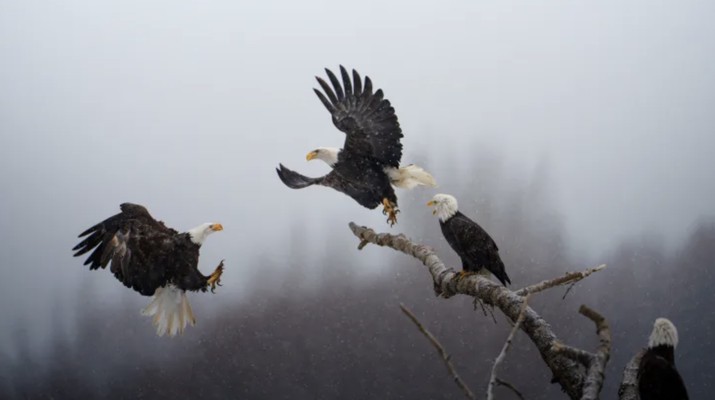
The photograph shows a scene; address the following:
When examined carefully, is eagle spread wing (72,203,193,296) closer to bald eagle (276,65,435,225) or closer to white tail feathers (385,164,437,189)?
bald eagle (276,65,435,225)

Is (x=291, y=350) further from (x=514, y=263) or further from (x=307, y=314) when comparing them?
(x=514, y=263)

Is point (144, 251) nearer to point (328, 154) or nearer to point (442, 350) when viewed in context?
point (328, 154)

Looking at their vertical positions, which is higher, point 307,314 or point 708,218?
point 708,218

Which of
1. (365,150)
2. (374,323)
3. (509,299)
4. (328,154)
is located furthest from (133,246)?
(374,323)

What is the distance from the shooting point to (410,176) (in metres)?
4.03

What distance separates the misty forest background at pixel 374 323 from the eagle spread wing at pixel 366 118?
3.17 m

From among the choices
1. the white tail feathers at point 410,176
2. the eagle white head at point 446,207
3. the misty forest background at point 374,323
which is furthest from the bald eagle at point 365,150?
the misty forest background at point 374,323

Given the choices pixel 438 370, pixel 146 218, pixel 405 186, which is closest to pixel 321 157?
pixel 405 186

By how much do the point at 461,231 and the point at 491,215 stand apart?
12.6ft

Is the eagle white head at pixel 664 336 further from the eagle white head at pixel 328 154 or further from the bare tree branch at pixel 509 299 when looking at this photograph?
the eagle white head at pixel 328 154

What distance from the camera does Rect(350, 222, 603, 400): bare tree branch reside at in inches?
81.7

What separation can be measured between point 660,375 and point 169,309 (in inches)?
116

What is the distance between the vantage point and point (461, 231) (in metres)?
3.37

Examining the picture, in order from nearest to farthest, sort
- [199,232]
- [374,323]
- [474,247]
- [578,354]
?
[578,354] < [474,247] < [199,232] < [374,323]
